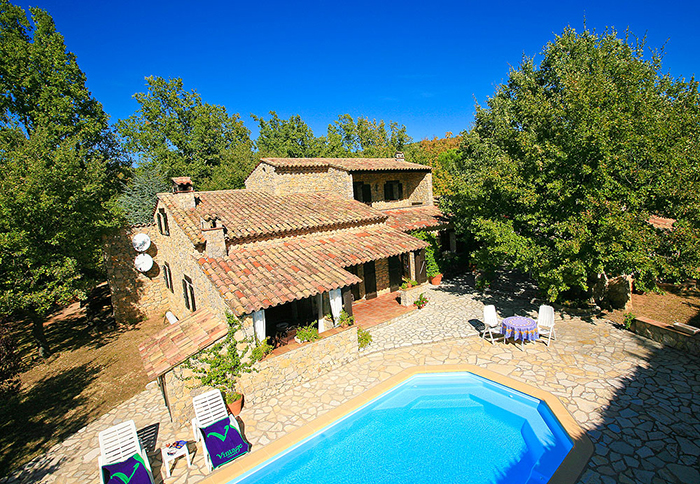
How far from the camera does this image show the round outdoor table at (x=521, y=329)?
35.9 ft

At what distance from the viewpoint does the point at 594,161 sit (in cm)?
1112

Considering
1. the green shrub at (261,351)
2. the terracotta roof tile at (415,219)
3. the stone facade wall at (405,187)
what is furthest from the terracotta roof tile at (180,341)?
the stone facade wall at (405,187)

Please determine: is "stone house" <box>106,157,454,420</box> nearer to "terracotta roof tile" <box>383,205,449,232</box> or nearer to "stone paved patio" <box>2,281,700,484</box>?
"terracotta roof tile" <box>383,205,449,232</box>

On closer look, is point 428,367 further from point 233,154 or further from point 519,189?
point 233,154

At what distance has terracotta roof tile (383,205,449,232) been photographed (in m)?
18.3

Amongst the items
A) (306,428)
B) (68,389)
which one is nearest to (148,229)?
(68,389)

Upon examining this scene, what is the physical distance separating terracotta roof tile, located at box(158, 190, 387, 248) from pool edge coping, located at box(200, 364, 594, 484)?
694 cm

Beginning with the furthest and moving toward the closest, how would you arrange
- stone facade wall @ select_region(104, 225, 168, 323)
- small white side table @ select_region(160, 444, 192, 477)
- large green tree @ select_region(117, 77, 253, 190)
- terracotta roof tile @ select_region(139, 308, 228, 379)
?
large green tree @ select_region(117, 77, 253, 190) → stone facade wall @ select_region(104, 225, 168, 323) → terracotta roof tile @ select_region(139, 308, 228, 379) → small white side table @ select_region(160, 444, 192, 477)

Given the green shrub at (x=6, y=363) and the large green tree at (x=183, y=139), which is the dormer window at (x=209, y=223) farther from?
the large green tree at (x=183, y=139)

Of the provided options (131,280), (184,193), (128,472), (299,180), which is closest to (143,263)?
(131,280)

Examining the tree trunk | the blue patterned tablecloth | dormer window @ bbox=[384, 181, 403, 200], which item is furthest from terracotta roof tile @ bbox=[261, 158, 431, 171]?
the tree trunk

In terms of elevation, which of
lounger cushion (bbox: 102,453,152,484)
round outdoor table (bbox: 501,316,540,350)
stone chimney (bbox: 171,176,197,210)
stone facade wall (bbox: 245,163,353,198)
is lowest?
lounger cushion (bbox: 102,453,152,484)

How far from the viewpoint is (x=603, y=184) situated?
Answer: 1054 cm

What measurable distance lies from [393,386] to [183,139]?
139ft
